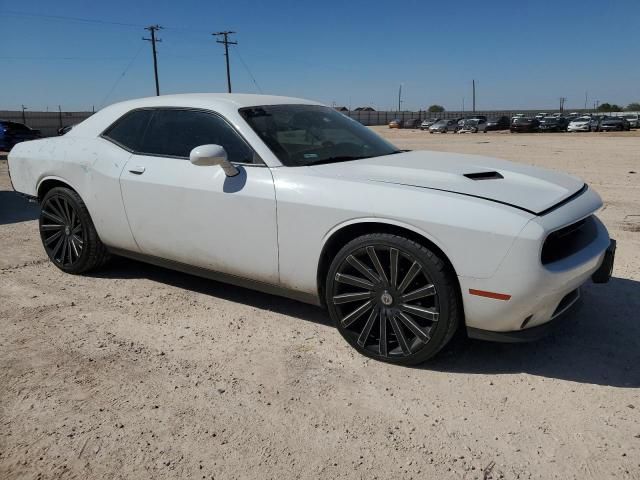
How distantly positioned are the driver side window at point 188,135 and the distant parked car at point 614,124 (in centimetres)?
4305

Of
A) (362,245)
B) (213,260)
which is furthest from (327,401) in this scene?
(213,260)

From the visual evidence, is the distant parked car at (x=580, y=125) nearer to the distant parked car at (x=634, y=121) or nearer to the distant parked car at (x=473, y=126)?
the distant parked car at (x=634, y=121)

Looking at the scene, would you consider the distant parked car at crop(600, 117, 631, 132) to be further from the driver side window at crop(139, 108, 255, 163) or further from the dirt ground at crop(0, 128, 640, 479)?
the driver side window at crop(139, 108, 255, 163)

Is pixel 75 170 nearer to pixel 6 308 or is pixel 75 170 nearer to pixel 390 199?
pixel 6 308

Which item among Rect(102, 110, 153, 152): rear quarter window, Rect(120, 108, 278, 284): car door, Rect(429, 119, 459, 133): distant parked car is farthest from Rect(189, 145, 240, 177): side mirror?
Rect(429, 119, 459, 133): distant parked car

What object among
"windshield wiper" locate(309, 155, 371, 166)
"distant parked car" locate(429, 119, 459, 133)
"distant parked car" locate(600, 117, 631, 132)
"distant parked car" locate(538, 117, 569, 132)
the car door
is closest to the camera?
the car door

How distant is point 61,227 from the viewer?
4.61 m

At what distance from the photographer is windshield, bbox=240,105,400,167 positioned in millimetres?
3496

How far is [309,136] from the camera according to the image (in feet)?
12.3

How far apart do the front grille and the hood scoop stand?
53 cm

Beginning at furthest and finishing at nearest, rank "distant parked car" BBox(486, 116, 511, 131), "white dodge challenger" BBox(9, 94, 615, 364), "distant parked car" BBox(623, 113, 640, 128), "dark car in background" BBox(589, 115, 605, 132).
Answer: "distant parked car" BBox(486, 116, 511, 131)
"distant parked car" BBox(623, 113, 640, 128)
"dark car in background" BBox(589, 115, 605, 132)
"white dodge challenger" BBox(9, 94, 615, 364)

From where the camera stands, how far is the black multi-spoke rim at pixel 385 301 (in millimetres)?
2859

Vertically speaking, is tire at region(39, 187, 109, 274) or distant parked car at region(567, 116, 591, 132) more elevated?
distant parked car at region(567, 116, 591, 132)

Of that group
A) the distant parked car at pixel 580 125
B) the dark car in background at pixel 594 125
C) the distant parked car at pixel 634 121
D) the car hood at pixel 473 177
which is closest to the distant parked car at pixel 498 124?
the distant parked car at pixel 580 125
